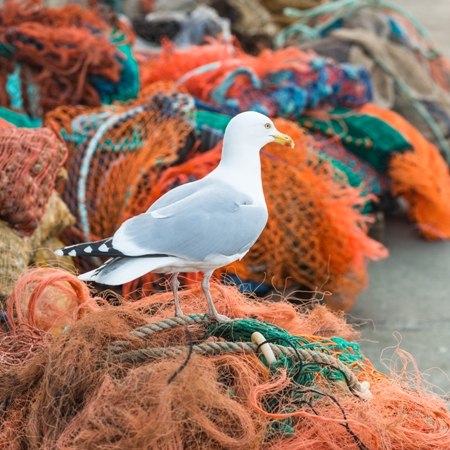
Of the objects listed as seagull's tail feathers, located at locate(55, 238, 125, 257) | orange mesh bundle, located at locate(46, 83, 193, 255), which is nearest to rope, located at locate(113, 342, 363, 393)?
seagull's tail feathers, located at locate(55, 238, 125, 257)

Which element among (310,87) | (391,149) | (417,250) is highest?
(310,87)

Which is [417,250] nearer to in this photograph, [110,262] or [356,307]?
[356,307]

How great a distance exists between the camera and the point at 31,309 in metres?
2.21

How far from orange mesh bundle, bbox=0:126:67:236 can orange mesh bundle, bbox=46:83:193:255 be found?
0.50 meters

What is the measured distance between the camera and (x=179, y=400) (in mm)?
1657

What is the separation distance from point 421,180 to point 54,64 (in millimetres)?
1926

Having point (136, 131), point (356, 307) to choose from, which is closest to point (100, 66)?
point (136, 131)

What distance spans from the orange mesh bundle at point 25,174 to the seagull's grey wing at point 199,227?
0.71 meters

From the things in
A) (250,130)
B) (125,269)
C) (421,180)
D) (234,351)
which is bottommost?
(421,180)

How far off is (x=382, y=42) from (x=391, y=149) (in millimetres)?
1287

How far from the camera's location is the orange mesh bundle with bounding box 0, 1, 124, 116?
148 inches

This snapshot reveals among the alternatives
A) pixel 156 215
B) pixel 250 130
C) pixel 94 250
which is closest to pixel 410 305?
pixel 250 130

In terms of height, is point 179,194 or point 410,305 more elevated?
point 179,194

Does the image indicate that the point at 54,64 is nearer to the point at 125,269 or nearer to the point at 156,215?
the point at 156,215
